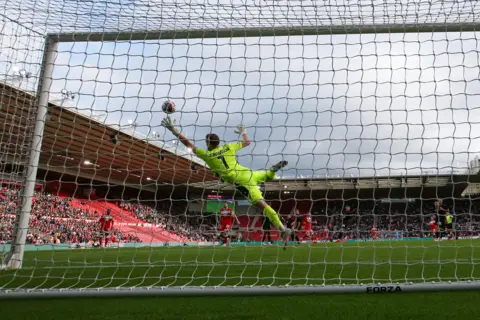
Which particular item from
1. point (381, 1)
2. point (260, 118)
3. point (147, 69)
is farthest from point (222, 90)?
Answer: point (381, 1)

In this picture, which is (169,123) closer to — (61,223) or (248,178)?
(248,178)

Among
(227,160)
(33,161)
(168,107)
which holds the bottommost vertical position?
(33,161)

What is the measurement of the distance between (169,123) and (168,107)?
0.21 m

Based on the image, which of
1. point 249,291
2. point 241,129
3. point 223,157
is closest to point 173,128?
point 241,129

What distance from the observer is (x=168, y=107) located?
16.8 ft

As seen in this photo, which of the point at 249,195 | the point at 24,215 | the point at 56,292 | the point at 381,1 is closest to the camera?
the point at 56,292

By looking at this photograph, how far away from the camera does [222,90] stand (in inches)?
195

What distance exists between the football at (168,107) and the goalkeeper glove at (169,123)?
116 mm

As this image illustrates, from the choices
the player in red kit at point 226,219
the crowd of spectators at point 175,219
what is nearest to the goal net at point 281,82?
the crowd of spectators at point 175,219

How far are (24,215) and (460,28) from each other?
6.22 meters

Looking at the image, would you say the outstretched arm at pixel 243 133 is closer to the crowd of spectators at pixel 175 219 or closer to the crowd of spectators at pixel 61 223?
the crowd of spectators at pixel 175 219

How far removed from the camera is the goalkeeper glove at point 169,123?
5.12m

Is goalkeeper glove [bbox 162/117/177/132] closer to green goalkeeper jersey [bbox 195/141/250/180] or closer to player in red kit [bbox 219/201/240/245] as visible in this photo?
green goalkeeper jersey [bbox 195/141/250/180]

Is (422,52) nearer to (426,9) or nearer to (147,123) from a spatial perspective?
(426,9)
